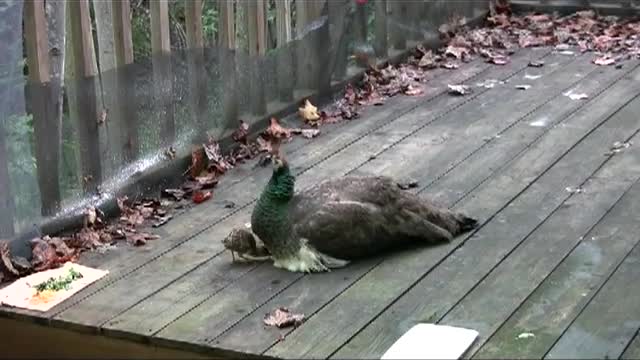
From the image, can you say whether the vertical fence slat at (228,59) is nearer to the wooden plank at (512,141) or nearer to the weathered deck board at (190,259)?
the weathered deck board at (190,259)

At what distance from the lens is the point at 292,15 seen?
595 centimetres

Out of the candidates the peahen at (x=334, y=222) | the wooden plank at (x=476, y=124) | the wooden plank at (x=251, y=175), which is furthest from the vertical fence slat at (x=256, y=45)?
the peahen at (x=334, y=222)

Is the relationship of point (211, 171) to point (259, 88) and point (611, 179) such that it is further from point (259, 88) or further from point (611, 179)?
point (611, 179)

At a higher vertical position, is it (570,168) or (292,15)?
(292,15)

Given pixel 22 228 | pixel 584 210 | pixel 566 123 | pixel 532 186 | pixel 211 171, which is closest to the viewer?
pixel 22 228

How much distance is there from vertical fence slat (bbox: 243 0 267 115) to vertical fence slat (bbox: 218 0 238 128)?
0.47ft

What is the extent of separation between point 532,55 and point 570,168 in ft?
8.17

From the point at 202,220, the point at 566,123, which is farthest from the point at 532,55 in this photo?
the point at 202,220

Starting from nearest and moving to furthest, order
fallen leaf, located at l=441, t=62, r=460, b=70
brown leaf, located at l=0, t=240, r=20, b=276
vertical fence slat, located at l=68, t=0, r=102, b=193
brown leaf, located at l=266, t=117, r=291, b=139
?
1. brown leaf, located at l=0, t=240, r=20, b=276
2. vertical fence slat, located at l=68, t=0, r=102, b=193
3. brown leaf, located at l=266, t=117, r=291, b=139
4. fallen leaf, located at l=441, t=62, r=460, b=70

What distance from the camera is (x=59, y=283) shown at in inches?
153

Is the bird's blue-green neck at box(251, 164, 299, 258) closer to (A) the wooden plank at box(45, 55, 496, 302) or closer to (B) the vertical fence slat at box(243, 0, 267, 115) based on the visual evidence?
(A) the wooden plank at box(45, 55, 496, 302)

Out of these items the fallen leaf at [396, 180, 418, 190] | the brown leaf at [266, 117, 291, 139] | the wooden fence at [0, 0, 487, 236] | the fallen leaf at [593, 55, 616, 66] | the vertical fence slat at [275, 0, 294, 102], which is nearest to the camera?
the wooden fence at [0, 0, 487, 236]

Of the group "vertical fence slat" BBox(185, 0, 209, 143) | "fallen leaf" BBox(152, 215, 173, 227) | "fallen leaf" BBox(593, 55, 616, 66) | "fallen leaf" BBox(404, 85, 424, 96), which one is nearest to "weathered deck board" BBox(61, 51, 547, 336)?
"fallen leaf" BBox(152, 215, 173, 227)

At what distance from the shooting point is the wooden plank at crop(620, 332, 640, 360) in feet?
10.3
